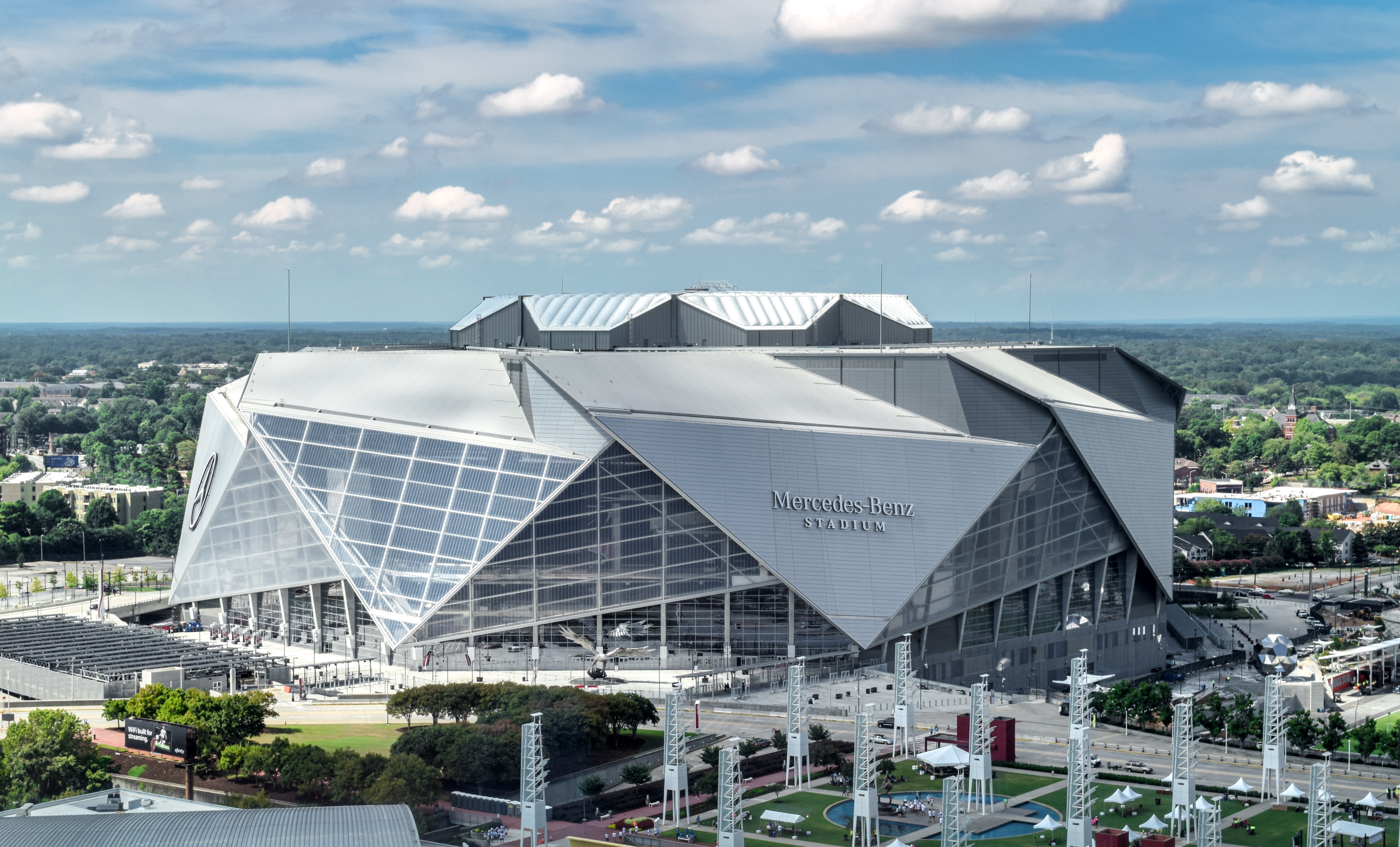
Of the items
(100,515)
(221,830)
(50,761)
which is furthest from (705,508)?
(100,515)

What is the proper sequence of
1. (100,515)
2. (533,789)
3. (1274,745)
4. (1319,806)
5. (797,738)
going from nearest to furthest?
(533,789), (1319,806), (797,738), (1274,745), (100,515)

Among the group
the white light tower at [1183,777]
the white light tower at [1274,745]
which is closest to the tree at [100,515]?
the white light tower at [1274,745]

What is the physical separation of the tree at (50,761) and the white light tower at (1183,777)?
39.1m

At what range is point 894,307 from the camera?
121875 mm

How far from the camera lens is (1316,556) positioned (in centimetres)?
15288

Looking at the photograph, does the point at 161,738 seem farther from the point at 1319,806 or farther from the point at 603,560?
the point at 1319,806

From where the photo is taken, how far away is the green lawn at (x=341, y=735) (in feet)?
220

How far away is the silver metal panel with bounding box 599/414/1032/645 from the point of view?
86.8 m

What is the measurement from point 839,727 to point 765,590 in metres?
11.9

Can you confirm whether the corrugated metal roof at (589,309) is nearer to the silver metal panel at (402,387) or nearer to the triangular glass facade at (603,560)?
the silver metal panel at (402,387)

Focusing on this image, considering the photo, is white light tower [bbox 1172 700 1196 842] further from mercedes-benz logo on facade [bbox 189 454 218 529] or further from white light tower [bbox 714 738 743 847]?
mercedes-benz logo on facade [bbox 189 454 218 529]

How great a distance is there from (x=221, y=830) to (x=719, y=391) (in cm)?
5228

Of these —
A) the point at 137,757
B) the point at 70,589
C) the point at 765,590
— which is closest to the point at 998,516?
the point at 765,590

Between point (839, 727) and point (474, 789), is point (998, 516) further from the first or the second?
point (474, 789)
